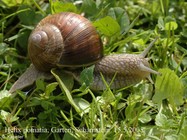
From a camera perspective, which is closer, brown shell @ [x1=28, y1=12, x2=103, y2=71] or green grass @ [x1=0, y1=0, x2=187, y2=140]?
green grass @ [x1=0, y1=0, x2=187, y2=140]

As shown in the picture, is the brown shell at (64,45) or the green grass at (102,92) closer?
the green grass at (102,92)

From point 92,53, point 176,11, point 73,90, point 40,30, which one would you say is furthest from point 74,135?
point 176,11

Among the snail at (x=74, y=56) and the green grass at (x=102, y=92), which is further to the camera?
the snail at (x=74, y=56)

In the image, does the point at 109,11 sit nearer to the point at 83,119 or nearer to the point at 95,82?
the point at 95,82

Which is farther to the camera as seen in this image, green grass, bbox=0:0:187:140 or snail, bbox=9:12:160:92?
snail, bbox=9:12:160:92
